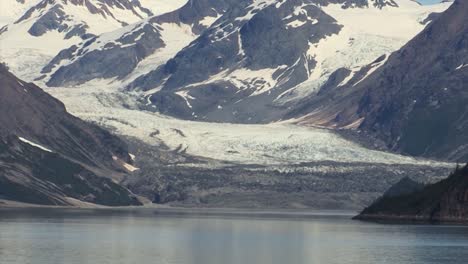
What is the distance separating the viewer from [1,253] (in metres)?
192

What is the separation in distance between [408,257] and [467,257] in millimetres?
6869

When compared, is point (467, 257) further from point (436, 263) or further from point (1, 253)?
point (1, 253)

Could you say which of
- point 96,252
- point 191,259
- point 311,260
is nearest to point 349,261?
point 311,260

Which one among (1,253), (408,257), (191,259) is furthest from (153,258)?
(408,257)

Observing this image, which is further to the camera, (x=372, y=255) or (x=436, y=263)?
(x=372, y=255)

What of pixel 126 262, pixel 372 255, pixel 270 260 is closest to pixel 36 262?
pixel 126 262

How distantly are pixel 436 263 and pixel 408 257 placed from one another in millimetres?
9603

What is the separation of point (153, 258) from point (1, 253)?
17225mm

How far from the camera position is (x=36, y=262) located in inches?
7087

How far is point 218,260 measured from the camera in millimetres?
187125

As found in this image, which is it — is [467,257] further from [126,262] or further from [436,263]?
[126,262]

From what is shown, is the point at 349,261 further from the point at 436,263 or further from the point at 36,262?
the point at 36,262

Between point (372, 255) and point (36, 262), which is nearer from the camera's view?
point (36, 262)

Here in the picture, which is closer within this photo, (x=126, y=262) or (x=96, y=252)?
(x=126, y=262)
